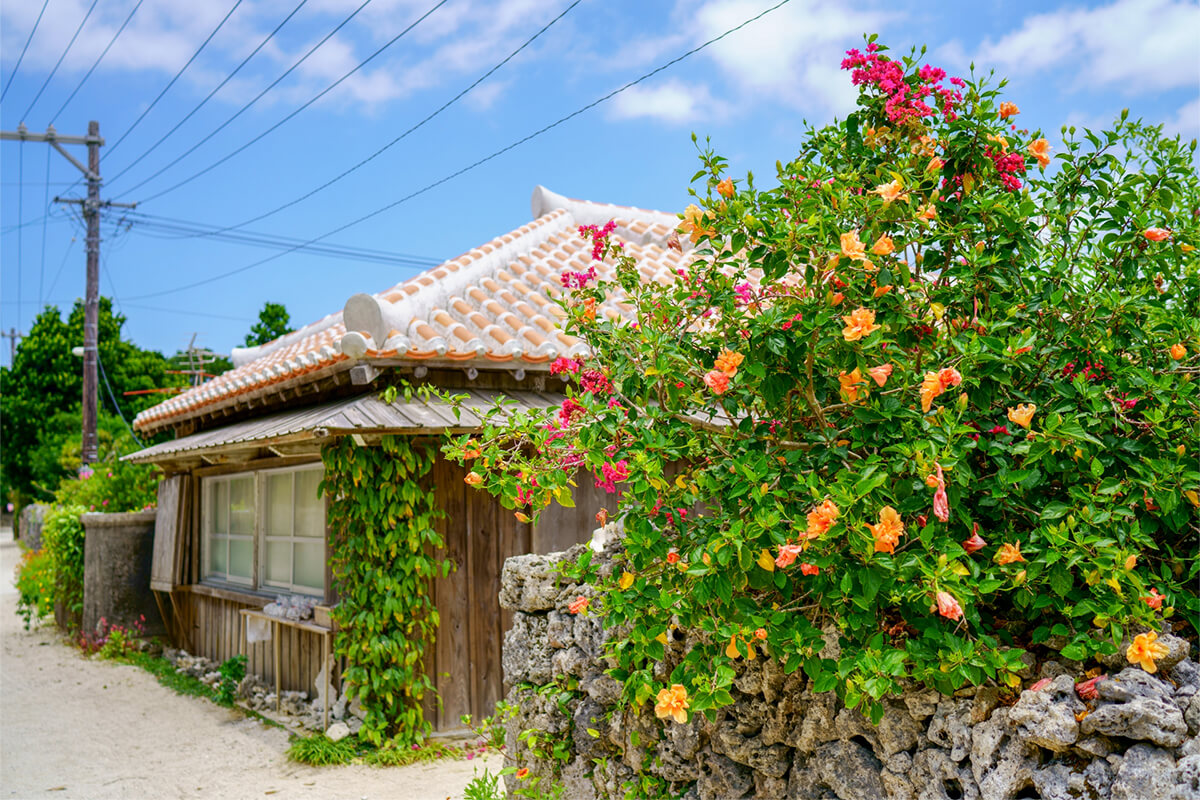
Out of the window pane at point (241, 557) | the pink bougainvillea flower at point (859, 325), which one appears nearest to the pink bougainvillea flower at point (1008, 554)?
the pink bougainvillea flower at point (859, 325)

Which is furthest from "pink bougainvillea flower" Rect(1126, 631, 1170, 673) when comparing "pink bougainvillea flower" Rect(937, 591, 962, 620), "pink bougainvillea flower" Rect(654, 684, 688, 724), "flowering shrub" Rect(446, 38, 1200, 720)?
"pink bougainvillea flower" Rect(654, 684, 688, 724)

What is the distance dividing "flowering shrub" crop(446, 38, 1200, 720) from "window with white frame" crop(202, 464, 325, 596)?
4.67 m

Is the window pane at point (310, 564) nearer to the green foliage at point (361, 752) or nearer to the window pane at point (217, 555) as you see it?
the green foliage at point (361, 752)

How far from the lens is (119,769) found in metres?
6.56

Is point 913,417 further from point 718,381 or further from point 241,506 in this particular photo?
point 241,506

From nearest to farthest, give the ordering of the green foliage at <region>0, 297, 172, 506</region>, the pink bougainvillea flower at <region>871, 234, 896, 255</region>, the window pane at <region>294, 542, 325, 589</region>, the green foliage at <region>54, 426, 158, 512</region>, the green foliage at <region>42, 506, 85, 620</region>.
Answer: the pink bougainvillea flower at <region>871, 234, 896, 255</region> < the window pane at <region>294, 542, 325, 589</region> < the green foliage at <region>42, 506, 85, 620</region> < the green foliage at <region>54, 426, 158, 512</region> < the green foliage at <region>0, 297, 172, 506</region>

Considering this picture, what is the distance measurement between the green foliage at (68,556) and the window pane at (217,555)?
2.63 m

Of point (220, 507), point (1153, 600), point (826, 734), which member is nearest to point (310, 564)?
point (220, 507)

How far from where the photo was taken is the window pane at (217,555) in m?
9.76

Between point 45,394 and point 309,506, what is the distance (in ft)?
92.2

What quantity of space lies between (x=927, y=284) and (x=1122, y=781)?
148 centimetres

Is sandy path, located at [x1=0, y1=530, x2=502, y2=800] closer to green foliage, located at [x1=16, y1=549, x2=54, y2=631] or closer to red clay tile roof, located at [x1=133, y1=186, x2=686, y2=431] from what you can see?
red clay tile roof, located at [x1=133, y1=186, x2=686, y2=431]

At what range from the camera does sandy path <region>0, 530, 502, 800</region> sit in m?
5.95

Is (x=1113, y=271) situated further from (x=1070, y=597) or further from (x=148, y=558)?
(x=148, y=558)
